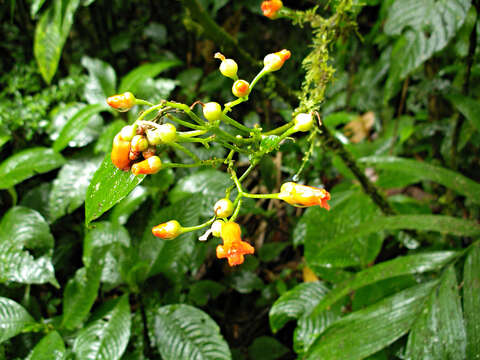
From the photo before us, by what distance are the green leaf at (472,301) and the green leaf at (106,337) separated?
0.87 m

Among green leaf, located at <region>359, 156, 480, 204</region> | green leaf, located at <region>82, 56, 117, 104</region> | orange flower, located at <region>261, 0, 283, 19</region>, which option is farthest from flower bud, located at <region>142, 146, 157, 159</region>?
green leaf, located at <region>82, 56, 117, 104</region>

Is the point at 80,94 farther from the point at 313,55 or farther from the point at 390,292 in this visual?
the point at 390,292

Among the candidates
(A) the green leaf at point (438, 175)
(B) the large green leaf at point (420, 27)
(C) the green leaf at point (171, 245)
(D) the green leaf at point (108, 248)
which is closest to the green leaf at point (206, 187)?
(C) the green leaf at point (171, 245)

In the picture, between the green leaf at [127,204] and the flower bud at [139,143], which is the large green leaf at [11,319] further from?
the flower bud at [139,143]

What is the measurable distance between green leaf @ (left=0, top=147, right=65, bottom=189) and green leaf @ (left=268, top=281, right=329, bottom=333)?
0.89 metres

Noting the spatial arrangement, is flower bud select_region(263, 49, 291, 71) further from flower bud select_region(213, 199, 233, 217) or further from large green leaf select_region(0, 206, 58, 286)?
large green leaf select_region(0, 206, 58, 286)

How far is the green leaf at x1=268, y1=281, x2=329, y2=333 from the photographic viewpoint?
1.16 meters

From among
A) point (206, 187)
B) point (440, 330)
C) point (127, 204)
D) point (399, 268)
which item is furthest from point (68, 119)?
point (440, 330)

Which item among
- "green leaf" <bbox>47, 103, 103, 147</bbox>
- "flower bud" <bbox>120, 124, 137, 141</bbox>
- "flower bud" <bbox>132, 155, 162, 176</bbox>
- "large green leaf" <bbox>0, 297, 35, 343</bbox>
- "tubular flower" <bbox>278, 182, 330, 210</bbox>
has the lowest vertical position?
"large green leaf" <bbox>0, 297, 35, 343</bbox>

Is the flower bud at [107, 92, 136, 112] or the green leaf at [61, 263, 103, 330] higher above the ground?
the flower bud at [107, 92, 136, 112]

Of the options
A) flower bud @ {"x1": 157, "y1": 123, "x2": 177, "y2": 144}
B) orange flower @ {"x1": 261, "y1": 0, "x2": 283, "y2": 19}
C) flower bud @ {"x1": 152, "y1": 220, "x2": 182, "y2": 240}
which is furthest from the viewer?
orange flower @ {"x1": 261, "y1": 0, "x2": 283, "y2": 19}

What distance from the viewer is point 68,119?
1.46 meters

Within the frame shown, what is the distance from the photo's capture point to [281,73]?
2109 millimetres

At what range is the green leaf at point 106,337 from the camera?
1015 mm
